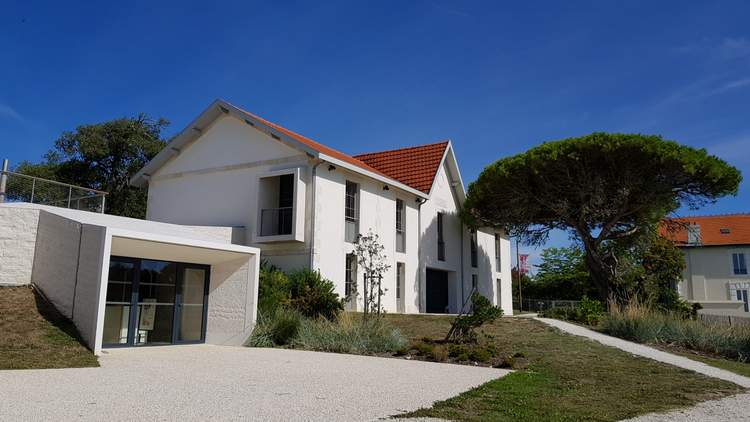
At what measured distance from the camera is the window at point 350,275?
1959 centimetres

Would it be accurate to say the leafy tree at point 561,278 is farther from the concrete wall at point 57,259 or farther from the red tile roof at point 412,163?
the concrete wall at point 57,259

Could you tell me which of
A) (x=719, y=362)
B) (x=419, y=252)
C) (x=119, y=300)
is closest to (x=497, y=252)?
(x=419, y=252)

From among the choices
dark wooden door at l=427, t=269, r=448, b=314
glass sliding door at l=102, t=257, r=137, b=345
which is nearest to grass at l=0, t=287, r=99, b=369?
glass sliding door at l=102, t=257, r=137, b=345

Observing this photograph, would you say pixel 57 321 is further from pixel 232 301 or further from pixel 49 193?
pixel 49 193

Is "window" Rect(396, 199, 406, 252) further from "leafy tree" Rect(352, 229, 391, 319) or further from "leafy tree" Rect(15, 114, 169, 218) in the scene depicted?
"leafy tree" Rect(15, 114, 169, 218)

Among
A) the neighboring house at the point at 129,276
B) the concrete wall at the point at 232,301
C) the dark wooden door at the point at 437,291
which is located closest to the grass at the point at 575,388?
the concrete wall at the point at 232,301

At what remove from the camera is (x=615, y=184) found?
22.7 m

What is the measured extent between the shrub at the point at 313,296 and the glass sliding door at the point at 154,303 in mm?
2653

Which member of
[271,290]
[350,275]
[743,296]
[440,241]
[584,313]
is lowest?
[584,313]

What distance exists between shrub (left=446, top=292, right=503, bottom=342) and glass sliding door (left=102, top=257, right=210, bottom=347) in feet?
21.1

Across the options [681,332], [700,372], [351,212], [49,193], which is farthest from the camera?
[351,212]

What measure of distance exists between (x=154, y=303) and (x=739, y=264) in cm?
4011

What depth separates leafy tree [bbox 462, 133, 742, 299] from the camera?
70.4ft

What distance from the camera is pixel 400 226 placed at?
22953 mm
